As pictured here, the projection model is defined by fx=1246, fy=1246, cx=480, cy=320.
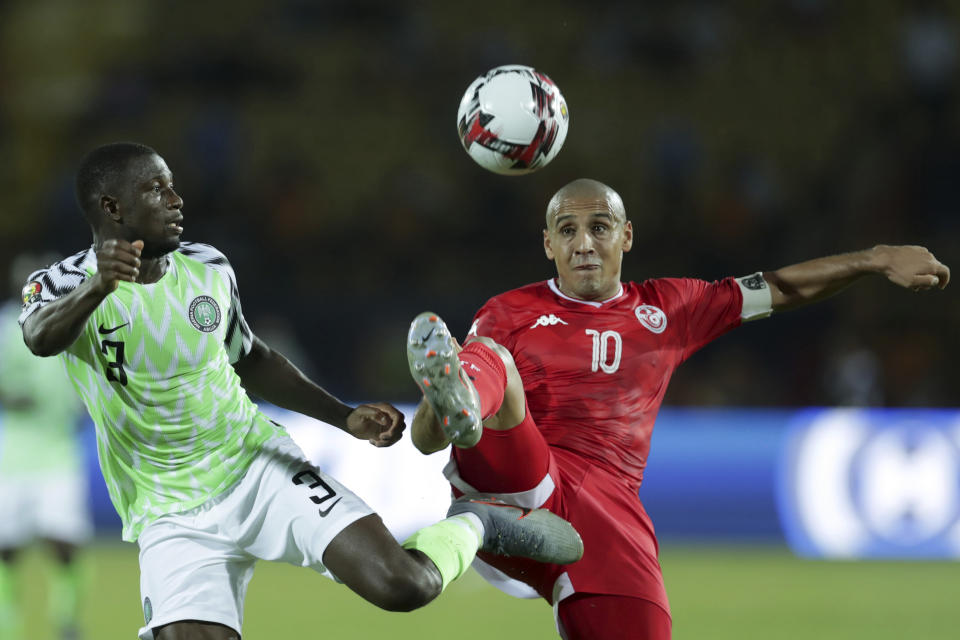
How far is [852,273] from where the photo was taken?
5.27 meters

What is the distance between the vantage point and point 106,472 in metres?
4.49

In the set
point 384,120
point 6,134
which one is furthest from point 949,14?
point 6,134

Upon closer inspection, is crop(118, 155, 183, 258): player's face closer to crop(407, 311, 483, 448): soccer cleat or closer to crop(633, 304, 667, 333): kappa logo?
crop(407, 311, 483, 448): soccer cleat

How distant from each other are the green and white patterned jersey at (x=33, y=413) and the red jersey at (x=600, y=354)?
4.01 meters

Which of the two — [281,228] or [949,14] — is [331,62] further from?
[949,14]

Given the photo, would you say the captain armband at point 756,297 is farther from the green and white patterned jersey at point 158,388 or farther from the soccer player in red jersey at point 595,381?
the green and white patterned jersey at point 158,388

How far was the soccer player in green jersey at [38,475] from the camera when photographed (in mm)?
7664

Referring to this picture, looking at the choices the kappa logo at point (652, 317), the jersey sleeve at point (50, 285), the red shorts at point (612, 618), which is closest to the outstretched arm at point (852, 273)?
the kappa logo at point (652, 317)

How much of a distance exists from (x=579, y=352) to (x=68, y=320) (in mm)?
2129

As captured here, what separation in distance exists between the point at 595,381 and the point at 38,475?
4465mm

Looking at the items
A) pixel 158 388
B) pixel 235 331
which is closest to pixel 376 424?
pixel 235 331

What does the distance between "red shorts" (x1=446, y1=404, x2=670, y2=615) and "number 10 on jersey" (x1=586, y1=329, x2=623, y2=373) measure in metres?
0.39

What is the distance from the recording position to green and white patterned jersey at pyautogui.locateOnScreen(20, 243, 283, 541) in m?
4.26

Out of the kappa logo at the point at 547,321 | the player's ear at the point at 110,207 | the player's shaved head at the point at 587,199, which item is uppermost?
the player's shaved head at the point at 587,199
